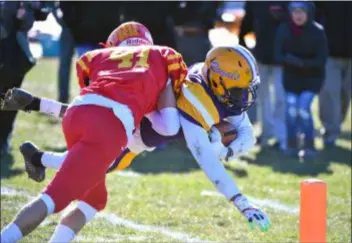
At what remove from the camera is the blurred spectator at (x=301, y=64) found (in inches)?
376

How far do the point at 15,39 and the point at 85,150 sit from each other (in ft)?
11.7

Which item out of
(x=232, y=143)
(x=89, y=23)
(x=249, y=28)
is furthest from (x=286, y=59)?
(x=232, y=143)

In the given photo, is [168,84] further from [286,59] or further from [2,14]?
[286,59]

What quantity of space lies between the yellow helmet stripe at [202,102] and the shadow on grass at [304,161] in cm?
381

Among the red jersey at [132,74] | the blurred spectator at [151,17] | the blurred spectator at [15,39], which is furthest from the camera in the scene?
the blurred spectator at [151,17]

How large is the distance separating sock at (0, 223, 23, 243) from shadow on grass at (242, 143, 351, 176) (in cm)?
471

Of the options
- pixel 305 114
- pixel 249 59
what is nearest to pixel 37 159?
pixel 249 59

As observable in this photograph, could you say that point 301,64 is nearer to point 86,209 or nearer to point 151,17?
point 151,17

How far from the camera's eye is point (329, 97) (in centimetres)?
1059

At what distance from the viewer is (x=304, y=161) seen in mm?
9555

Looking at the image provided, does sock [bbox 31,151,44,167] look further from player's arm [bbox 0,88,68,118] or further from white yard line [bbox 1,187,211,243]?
white yard line [bbox 1,187,211,243]

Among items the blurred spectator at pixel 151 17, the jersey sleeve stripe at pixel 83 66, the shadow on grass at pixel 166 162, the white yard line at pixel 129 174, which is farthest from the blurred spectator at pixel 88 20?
the jersey sleeve stripe at pixel 83 66

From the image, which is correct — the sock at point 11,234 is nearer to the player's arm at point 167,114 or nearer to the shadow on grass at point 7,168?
the player's arm at point 167,114

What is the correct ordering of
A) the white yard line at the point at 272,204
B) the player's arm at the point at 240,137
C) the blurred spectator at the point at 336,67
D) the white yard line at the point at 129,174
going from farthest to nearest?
the blurred spectator at the point at 336,67 → the white yard line at the point at 129,174 → the white yard line at the point at 272,204 → the player's arm at the point at 240,137
